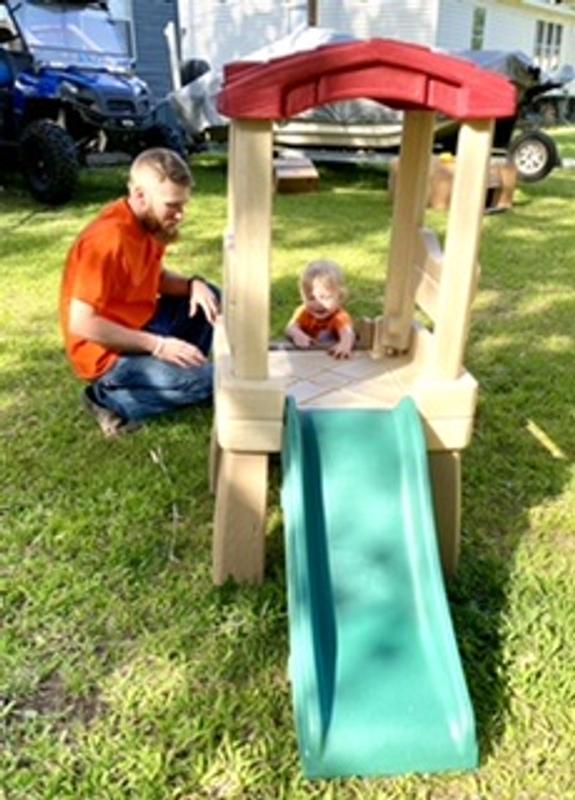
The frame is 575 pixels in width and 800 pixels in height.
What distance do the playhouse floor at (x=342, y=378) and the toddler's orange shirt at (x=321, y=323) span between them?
0.65ft

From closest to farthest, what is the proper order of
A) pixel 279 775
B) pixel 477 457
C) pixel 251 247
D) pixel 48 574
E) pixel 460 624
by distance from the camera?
pixel 279 775 < pixel 251 247 < pixel 460 624 < pixel 48 574 < pixel 477 457

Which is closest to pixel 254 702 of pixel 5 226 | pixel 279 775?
pixel 279 775

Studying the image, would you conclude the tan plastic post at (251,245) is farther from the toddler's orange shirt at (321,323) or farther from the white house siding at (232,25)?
the white house siding at (232,25)

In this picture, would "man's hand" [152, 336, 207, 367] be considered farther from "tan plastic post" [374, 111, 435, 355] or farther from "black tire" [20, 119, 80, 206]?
"black tire" [20, 119, 80, 206]

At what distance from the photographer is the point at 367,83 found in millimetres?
1617

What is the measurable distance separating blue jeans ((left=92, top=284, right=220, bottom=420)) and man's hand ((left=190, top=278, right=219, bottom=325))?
112 mm

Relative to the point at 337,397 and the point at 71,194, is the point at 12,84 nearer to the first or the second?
the point at 71,194

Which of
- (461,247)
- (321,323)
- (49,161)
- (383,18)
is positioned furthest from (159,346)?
(383,18)

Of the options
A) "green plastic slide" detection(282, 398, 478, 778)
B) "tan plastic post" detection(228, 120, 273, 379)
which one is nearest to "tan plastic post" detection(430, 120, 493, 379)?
"green plastic slide" detection(282, 398, 478, 778)

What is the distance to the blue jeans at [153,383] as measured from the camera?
2746 mm

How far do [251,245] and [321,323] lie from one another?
0.98 metres

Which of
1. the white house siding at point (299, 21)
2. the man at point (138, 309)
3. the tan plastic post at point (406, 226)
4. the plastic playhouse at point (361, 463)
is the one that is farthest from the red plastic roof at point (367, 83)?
the white house siding at point (299, 21)

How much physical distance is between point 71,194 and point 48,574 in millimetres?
5489

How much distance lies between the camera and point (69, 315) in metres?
2.57
